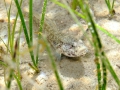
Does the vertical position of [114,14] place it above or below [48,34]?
above

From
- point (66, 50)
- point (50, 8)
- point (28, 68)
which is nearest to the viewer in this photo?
point (28, 68)

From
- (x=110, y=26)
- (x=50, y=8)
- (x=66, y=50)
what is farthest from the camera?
(x=50, y=8)

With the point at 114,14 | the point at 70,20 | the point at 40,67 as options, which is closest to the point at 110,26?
the point at 114,14

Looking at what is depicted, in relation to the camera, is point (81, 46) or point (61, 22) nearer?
point (81, 46)

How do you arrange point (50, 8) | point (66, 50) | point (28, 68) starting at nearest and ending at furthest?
point (28, 68) → point (66, 50) → point (50, 8)

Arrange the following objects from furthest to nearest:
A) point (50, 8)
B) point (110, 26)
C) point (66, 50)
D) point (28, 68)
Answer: point (50, 8)
point (110, 26)
point (66, 50)
point (28, 68)

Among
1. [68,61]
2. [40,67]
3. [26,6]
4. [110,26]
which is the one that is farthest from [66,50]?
[26,6]

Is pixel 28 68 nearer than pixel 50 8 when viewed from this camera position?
Yes

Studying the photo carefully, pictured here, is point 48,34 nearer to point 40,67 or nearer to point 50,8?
point 50,8

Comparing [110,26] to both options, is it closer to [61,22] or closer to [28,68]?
[61,22]
